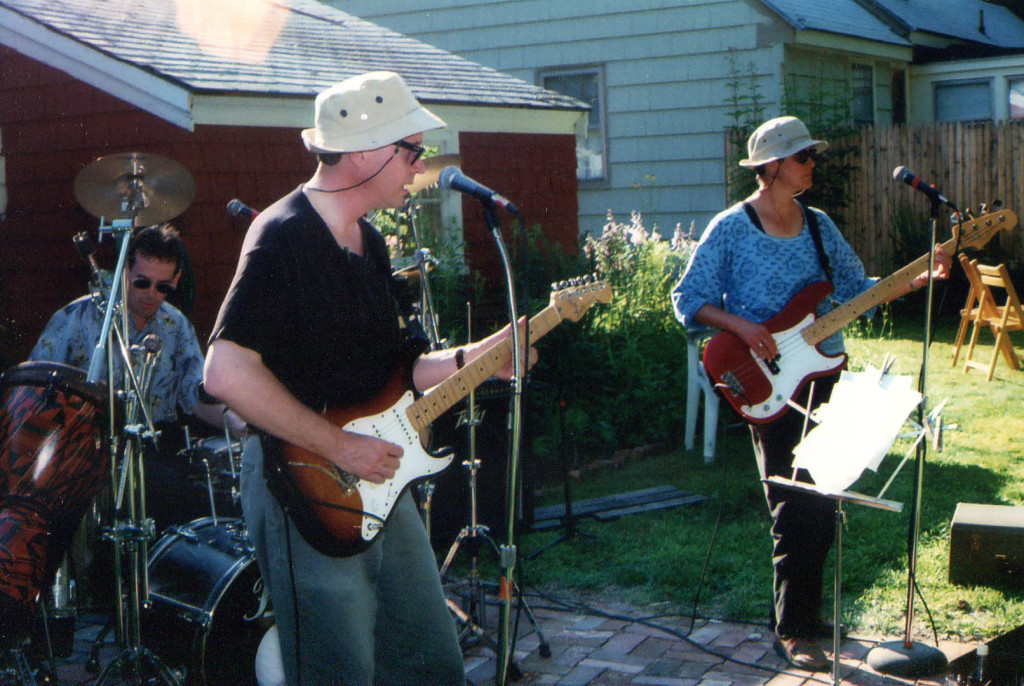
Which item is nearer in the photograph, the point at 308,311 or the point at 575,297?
the point at 308,311

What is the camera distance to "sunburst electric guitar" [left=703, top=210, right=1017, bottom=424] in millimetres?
4234

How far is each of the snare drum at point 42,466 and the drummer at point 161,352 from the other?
87cm

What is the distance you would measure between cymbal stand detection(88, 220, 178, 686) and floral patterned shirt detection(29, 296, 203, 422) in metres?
1.02

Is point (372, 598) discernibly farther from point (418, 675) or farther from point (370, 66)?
point (370, 66)

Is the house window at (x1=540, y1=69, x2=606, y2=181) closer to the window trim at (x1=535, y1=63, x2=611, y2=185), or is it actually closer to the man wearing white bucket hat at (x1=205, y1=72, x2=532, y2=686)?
the window trim at (x1=535, y1=63, x2=611, y2=185)

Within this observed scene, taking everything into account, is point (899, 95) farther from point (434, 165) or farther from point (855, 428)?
point (855, 428)

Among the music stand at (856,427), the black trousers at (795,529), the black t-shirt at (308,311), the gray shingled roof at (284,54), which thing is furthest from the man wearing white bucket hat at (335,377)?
the gray shingled roof at (284,54)

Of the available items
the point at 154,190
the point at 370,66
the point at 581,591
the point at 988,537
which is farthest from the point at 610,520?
the point at 370,66

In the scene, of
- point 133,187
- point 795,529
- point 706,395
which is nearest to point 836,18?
point 706,395

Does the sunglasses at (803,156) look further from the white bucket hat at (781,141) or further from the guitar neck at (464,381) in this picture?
the guitar neck at (464,381)

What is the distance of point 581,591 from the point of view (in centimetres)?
529

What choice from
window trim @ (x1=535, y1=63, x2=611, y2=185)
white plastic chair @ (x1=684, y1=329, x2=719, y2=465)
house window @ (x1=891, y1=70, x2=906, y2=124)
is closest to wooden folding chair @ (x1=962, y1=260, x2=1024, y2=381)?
white plastic chair @ (x1=684, y1=329, x2=719, y2=465)

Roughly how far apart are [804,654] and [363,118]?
2682mm

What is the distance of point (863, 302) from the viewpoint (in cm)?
430
